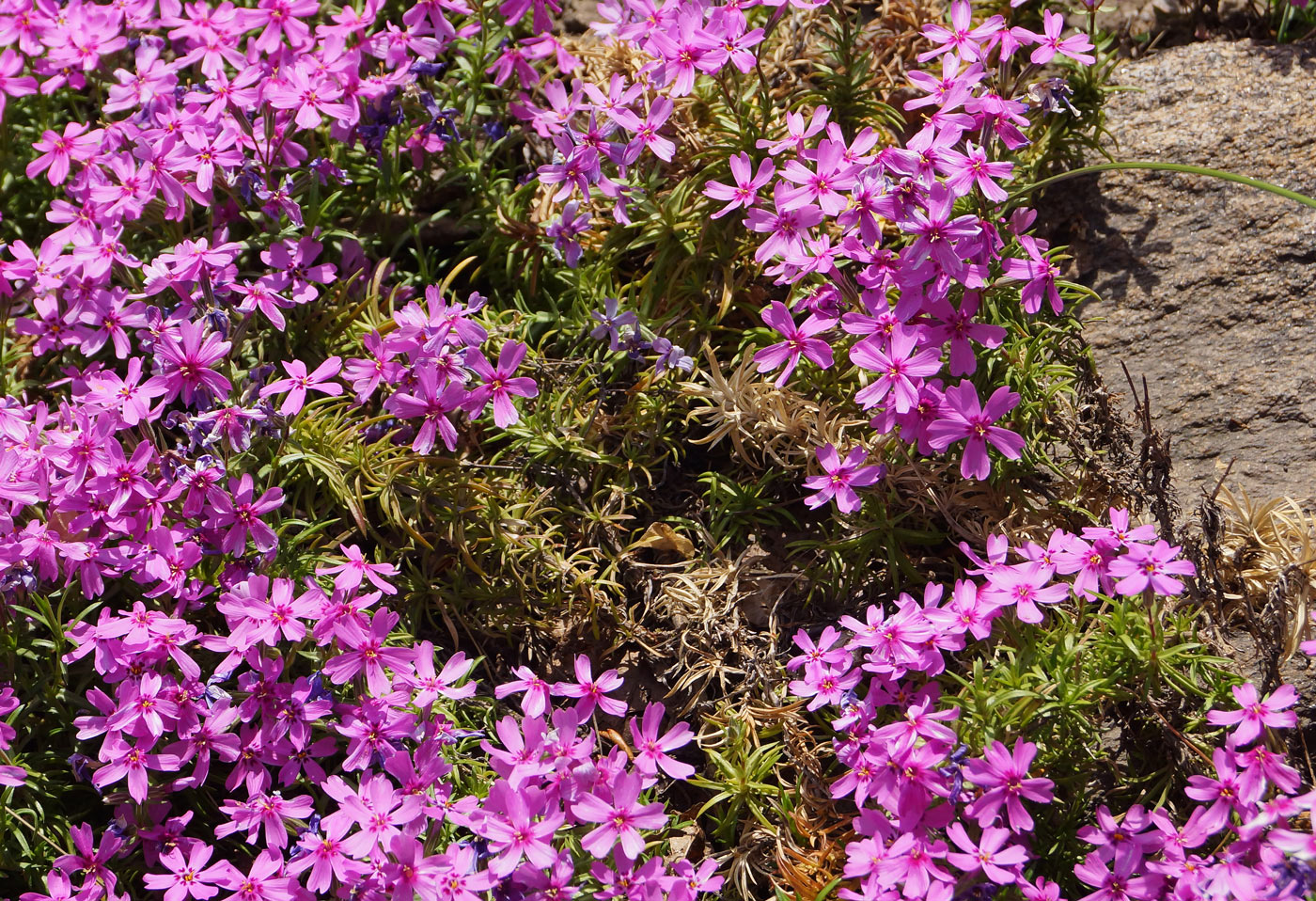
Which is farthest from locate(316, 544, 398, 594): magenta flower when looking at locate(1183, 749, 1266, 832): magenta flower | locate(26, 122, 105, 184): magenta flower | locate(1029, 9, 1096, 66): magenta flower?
locate(1029, 9, 1096, 66): magenta flower

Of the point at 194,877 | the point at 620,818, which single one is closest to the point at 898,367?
the point at 620,818

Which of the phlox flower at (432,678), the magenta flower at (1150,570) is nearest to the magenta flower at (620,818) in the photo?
the phlox flower at (432,678)

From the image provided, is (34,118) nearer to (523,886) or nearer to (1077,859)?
(523,886)

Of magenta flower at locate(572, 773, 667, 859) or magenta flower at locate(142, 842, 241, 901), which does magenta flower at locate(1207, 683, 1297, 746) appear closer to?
magenta flower at locate(572, 773, 667, 859)

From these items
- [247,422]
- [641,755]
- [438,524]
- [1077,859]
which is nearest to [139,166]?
[247,422]

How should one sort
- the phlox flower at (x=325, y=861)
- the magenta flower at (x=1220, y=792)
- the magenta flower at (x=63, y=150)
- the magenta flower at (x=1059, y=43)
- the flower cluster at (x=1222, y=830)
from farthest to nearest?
the magenta flower at (x=63, y=150) → the magenta flower at (x=1059, y=43) → the phlox flower at (x=325, y=861) → the magenta flower at (x=1220, y=792) → the flower cluster at (x=1222, y=830)

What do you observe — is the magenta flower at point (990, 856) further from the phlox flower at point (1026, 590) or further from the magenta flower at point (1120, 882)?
the phlox flower at point (1026, 590)
